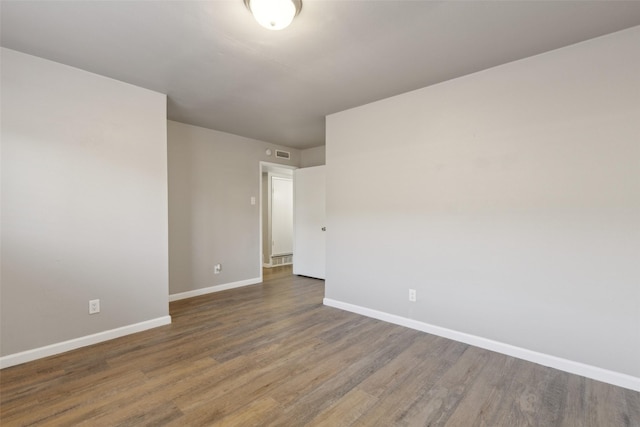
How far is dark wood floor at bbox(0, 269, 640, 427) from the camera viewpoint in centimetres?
169

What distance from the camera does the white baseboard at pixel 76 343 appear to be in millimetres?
2240

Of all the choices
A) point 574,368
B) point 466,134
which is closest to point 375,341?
point 574,368

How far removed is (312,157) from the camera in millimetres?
5527

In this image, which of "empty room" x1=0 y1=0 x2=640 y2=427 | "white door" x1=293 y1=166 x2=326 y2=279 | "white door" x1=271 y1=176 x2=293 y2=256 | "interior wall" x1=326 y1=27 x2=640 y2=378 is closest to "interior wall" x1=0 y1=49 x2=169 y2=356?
"empty room" x1=0 y1=0 x2=640 y2=427

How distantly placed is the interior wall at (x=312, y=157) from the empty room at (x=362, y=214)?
189cm

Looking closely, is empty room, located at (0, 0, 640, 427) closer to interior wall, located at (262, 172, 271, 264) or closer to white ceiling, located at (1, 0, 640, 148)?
white ceiling, located at (1, 0, 640, 148)

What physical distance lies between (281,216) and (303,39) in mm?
4717

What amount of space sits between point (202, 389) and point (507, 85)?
3.36m

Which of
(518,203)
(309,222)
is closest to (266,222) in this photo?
(309,222)

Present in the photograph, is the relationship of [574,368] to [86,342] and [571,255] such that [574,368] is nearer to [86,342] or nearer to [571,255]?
[571,255]

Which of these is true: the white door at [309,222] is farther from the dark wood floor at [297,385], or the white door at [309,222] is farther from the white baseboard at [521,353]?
the dark wood floor at [297,385]

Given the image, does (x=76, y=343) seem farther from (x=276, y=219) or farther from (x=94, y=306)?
(x=276, y=219)

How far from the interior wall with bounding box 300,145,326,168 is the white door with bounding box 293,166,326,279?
0.28 meters

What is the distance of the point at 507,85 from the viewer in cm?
243
